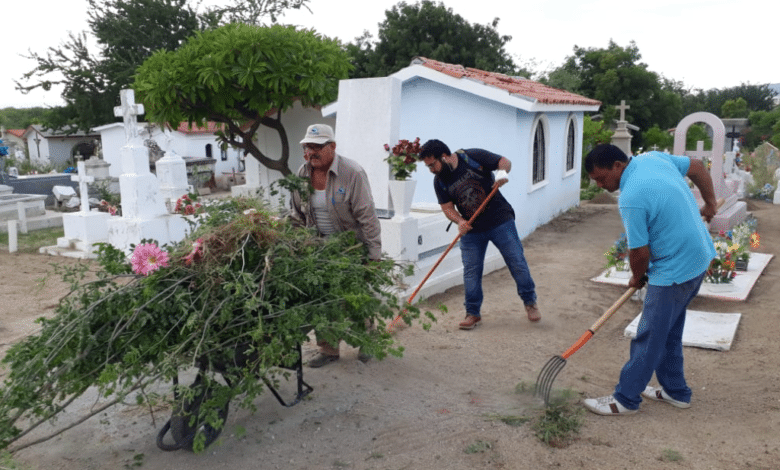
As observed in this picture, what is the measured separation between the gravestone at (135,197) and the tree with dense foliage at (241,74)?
218 centimetres

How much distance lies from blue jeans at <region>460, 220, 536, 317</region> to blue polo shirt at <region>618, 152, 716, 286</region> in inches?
74.0

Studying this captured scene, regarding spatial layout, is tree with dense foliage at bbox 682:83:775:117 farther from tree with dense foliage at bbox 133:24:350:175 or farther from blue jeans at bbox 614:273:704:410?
blue jeans at bbox 614:273:704:410

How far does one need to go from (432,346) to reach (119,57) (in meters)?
27.9

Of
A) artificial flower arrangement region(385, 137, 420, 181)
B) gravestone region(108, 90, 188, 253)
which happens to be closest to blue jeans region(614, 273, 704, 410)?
artificial flower arrangement region(385, 137, 420, 181)

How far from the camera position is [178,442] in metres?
3.45

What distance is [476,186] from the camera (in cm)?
543

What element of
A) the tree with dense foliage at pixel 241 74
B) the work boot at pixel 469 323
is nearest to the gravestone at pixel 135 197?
the tree with dense foliage at pixel 241 74

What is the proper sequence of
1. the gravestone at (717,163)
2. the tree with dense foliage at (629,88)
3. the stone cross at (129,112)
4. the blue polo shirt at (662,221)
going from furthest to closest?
1. the tree with dense foliage at (629,88)
2. the gravestone at (717,163)
3. the stone cross at (129,112)
4. the blue polo shirt at (662,221)

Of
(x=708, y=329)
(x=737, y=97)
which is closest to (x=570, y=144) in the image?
(x=708, y=329)

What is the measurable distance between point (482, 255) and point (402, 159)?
134cm

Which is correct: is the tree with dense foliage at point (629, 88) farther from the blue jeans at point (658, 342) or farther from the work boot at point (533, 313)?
the blue jeans at point (658, 342)

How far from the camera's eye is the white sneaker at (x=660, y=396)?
4.00 m

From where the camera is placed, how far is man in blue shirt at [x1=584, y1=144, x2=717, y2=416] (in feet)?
11.5

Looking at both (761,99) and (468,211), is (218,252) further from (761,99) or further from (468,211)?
(761,99)
